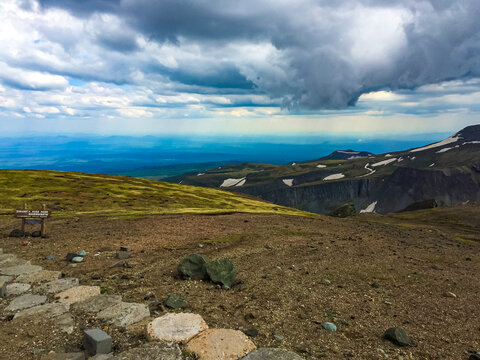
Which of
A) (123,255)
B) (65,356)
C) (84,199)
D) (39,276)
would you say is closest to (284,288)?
(65,356)

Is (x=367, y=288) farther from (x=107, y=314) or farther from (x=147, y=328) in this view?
(x=107, y=314)

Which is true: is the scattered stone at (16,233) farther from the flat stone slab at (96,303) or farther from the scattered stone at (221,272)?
the scattered stone at (221,272)

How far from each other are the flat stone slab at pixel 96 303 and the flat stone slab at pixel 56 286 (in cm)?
303

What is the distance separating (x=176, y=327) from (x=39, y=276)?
1294 cm

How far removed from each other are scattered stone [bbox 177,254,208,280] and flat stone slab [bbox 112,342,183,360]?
350 inches

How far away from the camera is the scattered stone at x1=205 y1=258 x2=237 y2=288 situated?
2116cm

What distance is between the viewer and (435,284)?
25.5 meters

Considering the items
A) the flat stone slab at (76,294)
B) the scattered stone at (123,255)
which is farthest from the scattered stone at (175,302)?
the scattered stone at (123,255)

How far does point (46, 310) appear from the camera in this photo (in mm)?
16219

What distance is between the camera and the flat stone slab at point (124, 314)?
1515 cm

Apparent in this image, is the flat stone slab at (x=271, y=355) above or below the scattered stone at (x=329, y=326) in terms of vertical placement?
above

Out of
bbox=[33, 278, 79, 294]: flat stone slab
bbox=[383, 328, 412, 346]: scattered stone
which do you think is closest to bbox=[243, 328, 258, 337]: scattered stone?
bbox=[383, 328, 412, 346]: scattered stone

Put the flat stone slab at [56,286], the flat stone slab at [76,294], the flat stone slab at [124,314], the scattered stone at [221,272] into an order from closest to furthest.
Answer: the flat stone slab at [124,314]
the flat stone slab at [76,294]
the flat stone slab at [56,286]
the scattered stone at [221,272]

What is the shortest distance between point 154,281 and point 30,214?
19306 millimetres
